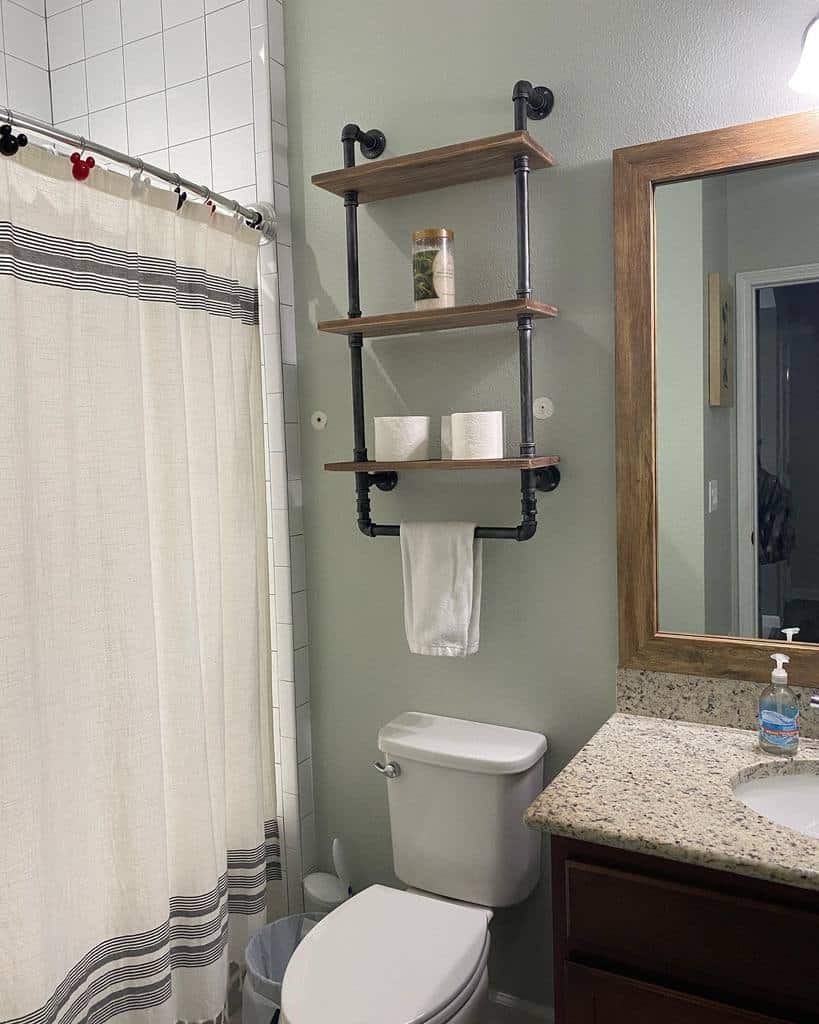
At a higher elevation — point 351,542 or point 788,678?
point 351,542

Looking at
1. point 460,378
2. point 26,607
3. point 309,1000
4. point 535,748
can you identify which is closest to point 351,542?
point 460,378

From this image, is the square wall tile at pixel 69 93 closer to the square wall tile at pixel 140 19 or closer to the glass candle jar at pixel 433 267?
the square wall tile at pixel 140 19

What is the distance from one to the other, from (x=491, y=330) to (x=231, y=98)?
2.88 ft

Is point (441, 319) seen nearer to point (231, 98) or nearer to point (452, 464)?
point (452, 464)

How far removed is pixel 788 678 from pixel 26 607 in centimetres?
133

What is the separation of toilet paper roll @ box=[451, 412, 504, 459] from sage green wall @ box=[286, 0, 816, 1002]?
132 mm

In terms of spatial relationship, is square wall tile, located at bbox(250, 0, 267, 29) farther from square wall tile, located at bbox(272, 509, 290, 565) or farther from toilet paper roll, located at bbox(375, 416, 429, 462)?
square wall tile, located at bbox(272, 509, 290, 565)

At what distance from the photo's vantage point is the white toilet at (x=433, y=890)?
1.42 metres

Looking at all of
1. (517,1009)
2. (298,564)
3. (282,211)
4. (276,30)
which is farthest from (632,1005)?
(276,30)

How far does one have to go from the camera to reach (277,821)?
208cm

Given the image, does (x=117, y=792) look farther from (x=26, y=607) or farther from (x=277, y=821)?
(x=277, y=821)

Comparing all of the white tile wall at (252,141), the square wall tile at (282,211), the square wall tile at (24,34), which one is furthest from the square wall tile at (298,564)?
the square wall tile at (24,34)

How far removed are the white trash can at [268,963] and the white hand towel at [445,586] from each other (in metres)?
0.75

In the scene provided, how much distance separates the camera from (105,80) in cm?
223
